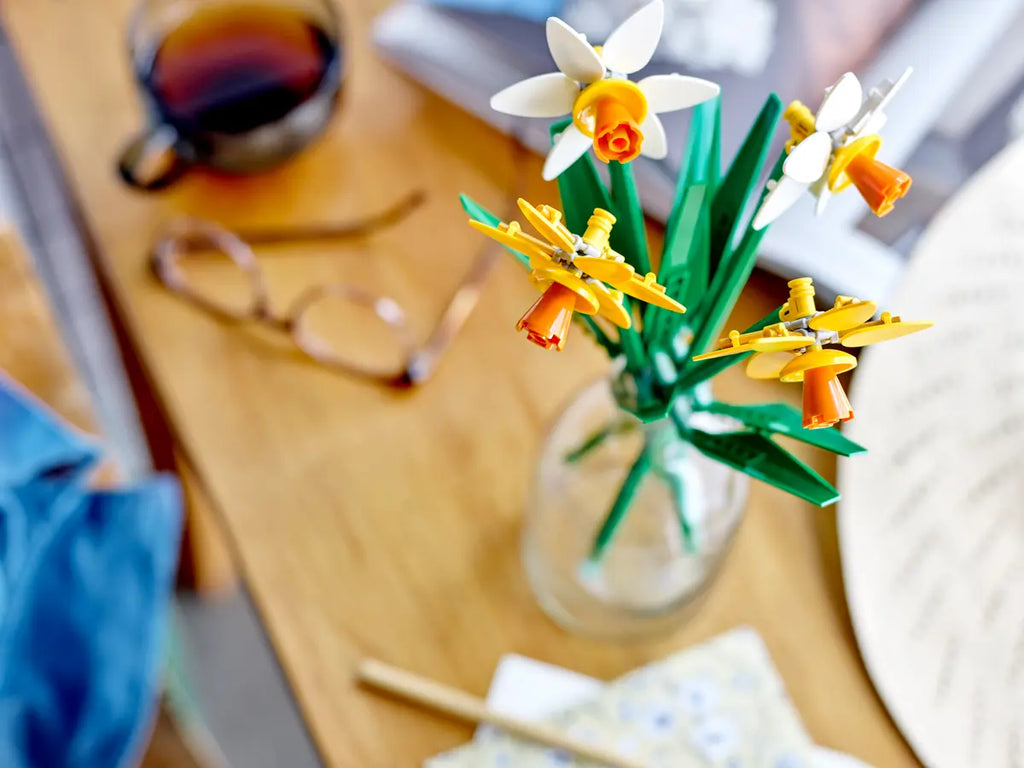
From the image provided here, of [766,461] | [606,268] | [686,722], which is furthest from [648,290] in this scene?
[686,722]

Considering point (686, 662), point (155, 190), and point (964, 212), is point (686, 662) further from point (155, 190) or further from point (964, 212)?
point (155, 190)

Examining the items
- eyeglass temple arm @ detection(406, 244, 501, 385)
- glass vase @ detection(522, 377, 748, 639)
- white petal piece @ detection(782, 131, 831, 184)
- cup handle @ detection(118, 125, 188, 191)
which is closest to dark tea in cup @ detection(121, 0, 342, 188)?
cup handle @ detection(118, 125, 188, 191)

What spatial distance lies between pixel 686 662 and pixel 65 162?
452 mm

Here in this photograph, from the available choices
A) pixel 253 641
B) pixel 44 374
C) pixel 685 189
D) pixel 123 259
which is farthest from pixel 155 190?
pixel 253 641

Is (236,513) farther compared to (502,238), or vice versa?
(236,513)

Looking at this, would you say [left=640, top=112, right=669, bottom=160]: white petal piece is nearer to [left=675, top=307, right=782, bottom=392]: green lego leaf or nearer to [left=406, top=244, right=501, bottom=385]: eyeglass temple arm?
[left=675, top=307, right=782, bottom=392]: green lego leaf

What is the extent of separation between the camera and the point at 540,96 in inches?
9.8

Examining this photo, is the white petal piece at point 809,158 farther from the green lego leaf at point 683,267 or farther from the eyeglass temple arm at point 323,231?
the eyeglass temple arm at point 323,231

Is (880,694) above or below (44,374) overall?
above

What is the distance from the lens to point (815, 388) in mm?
229

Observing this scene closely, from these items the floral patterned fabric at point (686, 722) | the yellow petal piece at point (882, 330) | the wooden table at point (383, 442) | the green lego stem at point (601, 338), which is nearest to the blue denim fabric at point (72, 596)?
the wooden table at point (383, 442)

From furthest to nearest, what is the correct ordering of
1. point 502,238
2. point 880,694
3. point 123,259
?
point 123,259 < point 880,694 < point 502,238

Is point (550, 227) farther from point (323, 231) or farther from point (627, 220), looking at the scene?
point (323, 231)

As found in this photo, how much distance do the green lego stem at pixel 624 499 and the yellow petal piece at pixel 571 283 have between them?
0.46 feet
